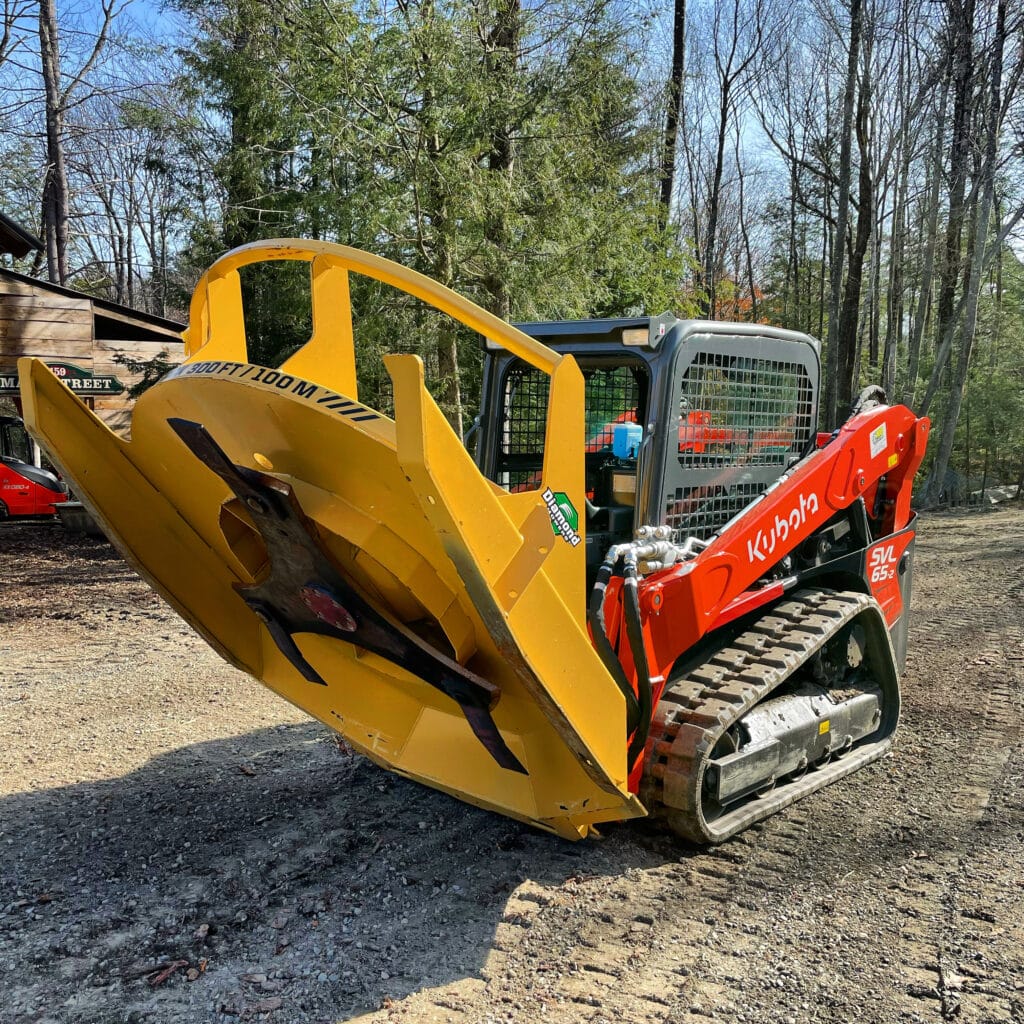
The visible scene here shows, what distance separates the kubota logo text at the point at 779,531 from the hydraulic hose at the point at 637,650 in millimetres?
727

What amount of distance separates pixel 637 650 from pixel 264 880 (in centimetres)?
169

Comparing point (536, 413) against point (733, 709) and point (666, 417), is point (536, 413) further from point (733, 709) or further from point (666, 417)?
point (733, 709)

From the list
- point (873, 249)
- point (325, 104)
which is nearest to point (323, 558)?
point (325, 104)

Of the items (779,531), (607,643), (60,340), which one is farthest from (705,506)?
(60,340)

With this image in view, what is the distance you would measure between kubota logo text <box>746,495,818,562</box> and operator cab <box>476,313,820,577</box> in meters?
0.27

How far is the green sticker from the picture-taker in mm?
2551

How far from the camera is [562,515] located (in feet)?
8.48

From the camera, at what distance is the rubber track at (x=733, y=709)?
3375 millimetres

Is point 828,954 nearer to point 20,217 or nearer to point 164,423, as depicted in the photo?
point 164,423

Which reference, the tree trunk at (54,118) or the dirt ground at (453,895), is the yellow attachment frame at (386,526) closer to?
the dirt ground at (453,895)

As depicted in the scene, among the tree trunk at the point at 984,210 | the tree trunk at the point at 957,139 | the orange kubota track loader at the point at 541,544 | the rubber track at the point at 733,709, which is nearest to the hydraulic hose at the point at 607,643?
the orange kubota track loader at the point at 541,544

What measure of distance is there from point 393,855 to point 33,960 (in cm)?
129

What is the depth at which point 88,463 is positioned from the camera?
3.13 metres

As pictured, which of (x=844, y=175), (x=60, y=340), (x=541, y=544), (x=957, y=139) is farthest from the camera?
(x=844, y=175)
